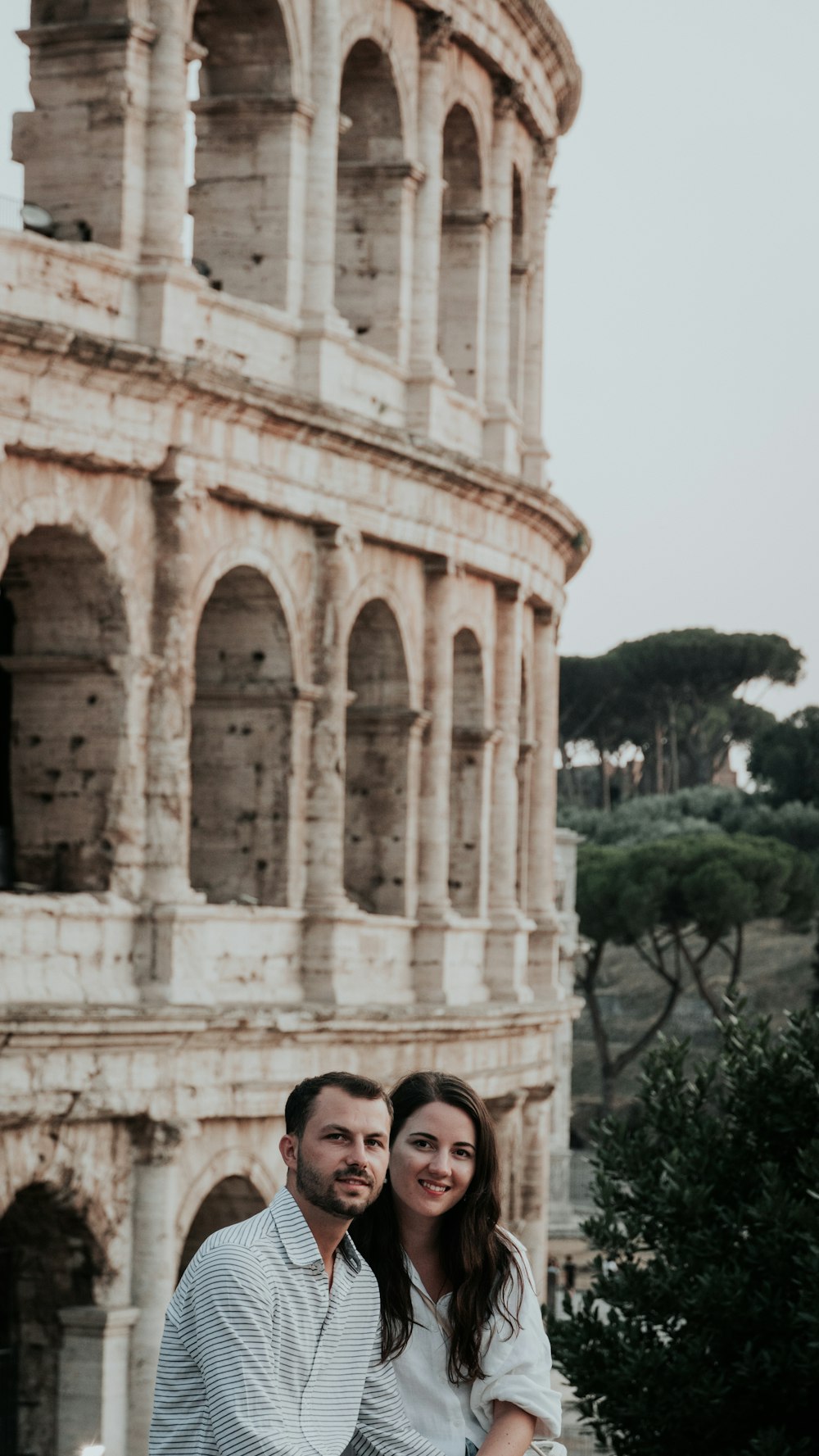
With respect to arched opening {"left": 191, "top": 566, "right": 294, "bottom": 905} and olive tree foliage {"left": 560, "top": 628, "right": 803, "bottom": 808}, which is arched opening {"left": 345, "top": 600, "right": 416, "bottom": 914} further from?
olive tree foliage {"left": 560, "top": 628, "right": 803, "bottom": 808}

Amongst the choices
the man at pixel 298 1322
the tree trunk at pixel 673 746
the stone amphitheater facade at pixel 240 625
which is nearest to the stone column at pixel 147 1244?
the stone amphitheater facade at pixel 240 625

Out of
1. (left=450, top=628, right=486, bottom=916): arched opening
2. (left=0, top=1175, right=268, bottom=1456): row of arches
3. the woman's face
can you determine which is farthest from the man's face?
(left=450, top=628, right=486, bottom=916): arched opening

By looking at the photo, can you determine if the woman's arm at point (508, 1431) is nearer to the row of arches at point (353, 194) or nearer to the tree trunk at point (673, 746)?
the row of arches at point (353, 194)

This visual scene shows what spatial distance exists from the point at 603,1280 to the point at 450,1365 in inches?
384

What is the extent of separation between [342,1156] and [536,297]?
19.5 m

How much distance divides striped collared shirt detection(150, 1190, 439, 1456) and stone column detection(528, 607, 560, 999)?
17.8 meters

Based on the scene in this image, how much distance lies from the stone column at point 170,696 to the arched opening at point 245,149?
7.17 ft

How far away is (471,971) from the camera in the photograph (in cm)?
2030

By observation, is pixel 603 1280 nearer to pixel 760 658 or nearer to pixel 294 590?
pixel 294 590

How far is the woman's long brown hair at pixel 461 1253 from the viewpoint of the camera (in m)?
5.00

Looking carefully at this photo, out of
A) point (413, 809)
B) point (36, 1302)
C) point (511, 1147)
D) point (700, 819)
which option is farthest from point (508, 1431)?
point (700, 819)

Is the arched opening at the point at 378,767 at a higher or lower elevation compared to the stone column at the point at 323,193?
lower

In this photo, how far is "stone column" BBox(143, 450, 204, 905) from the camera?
16.0m

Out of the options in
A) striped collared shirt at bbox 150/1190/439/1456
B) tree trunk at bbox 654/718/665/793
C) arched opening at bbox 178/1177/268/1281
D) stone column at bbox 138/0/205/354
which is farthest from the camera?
tree trunk at bbox 654/718/665/793
